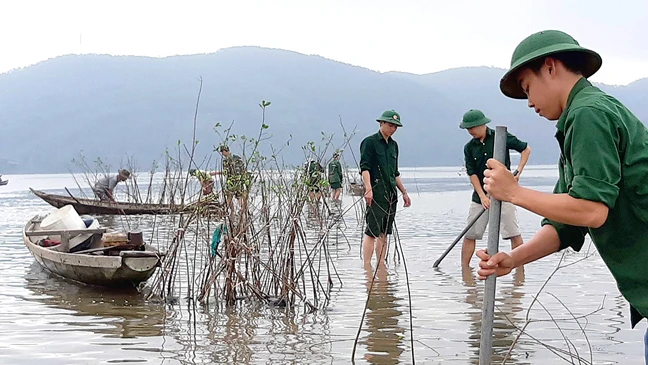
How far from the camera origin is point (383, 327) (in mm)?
6035

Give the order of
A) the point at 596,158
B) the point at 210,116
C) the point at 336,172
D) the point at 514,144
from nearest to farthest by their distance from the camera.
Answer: the point at 596,158, the point at 514,144, the point at 336,172, the point at 210,116

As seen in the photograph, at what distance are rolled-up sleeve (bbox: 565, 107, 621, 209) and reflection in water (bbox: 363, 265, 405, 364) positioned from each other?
3.04 meters

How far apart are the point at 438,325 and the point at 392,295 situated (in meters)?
1.37

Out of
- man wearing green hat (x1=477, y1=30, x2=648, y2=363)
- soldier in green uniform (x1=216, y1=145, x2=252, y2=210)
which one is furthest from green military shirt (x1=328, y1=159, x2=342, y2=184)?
man wearing green hat (x1=477, y1=30, x2=648, y2=363)

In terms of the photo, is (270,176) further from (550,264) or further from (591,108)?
(591,108)

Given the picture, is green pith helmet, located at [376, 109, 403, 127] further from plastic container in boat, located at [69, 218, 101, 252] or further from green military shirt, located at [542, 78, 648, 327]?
green military shirt, located at [542, 78, 648, 327]

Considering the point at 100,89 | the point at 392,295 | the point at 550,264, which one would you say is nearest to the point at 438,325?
the point at 392,295

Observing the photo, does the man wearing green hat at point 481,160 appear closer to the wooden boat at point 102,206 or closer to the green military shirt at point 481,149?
the green military shirt at point 481,149

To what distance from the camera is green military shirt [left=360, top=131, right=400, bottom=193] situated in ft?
27.8

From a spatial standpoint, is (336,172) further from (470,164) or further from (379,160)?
(470,164)

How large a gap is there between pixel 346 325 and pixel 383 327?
30cm

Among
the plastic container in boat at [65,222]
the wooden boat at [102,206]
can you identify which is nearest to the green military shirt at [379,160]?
the plastic container in boat at [65,222]

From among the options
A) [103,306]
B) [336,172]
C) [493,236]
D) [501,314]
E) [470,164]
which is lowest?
[103,306]

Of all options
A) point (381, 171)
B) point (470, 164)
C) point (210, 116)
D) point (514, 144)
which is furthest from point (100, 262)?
point (210, 116)
